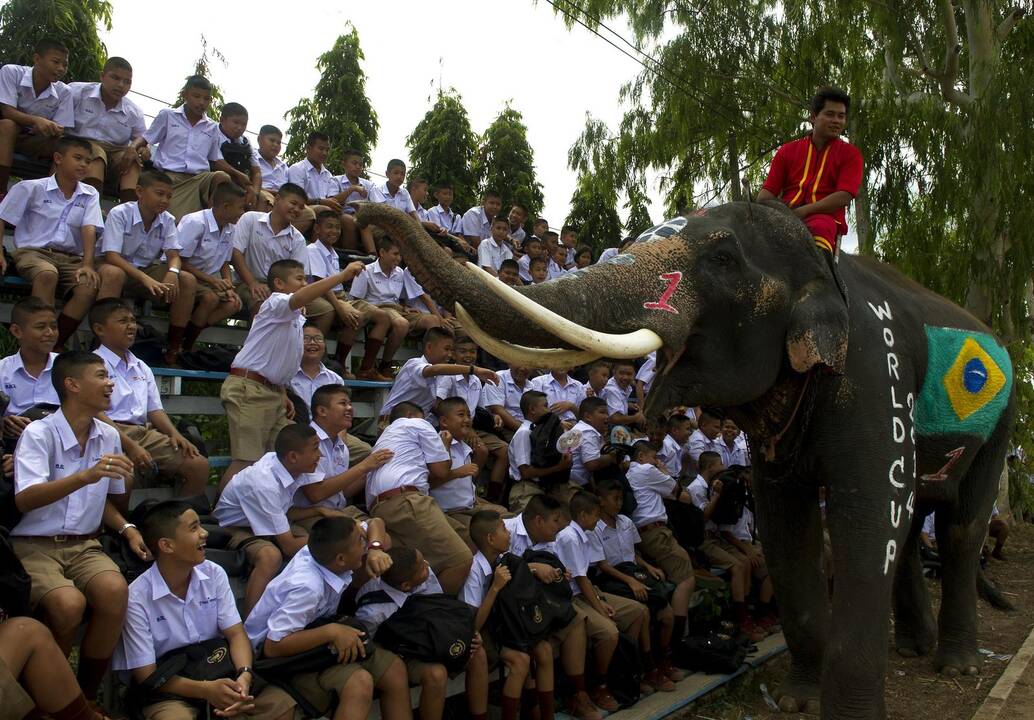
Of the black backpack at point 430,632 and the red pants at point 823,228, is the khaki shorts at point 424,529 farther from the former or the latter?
→ the red pants at point 823,228

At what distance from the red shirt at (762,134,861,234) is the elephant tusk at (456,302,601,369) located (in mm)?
2017

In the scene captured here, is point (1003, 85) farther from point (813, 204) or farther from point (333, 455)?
point (333, 455)

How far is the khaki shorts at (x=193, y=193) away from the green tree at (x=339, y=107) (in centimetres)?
1051

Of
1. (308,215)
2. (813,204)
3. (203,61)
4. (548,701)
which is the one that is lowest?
(548,701)

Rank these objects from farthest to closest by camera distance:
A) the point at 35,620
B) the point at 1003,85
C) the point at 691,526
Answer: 1. the point at 1003,85
2. the point at 691,526
3. the point at 35,620

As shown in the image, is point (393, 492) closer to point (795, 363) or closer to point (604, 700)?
point (604, 700)

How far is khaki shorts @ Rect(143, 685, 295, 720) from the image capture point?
11.7 feet

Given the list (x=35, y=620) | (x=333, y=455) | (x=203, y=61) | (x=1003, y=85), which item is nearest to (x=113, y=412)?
(x=333, y=455)

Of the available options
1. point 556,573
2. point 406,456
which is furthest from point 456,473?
point 556,573

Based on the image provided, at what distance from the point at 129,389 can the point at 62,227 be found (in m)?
1.66

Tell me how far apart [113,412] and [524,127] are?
15.3 meters

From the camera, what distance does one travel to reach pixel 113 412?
5.18 meters

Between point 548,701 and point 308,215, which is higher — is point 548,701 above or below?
below

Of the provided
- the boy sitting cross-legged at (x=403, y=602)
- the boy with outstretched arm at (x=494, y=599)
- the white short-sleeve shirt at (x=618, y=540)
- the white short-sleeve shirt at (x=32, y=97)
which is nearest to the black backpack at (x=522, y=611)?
the boy with outstretched arm at (x=494, y=599)
